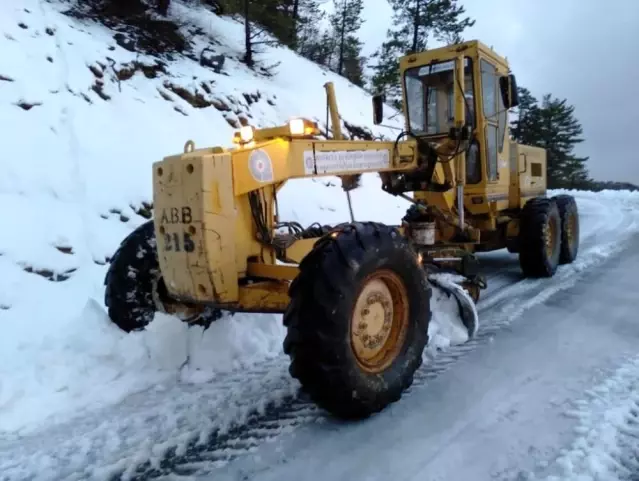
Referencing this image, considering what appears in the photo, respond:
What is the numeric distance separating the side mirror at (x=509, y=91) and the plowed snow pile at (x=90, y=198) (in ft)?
8.99

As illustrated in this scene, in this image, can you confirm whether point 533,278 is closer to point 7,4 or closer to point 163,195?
point 163,195

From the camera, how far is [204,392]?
378 centimetres

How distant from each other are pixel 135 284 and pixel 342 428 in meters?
2.11

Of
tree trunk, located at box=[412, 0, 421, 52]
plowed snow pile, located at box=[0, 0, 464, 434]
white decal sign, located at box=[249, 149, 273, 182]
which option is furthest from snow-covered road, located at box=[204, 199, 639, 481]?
tree trunk, located at box=[412, 0, 421, 52]

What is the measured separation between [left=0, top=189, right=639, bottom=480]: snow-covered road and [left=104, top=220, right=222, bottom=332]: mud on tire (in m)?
0.78

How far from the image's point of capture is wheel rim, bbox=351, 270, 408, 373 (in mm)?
3443

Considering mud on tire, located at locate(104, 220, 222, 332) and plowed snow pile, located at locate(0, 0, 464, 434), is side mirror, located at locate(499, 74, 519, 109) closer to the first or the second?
plowed snow pile, located at locate(0, 0, 464, 434)

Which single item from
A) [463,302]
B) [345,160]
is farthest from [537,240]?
[345,160]

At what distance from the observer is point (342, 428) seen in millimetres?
3281

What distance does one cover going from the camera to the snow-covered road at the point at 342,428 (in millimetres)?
2891

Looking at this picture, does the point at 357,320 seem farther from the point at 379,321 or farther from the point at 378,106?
the point at 378,106

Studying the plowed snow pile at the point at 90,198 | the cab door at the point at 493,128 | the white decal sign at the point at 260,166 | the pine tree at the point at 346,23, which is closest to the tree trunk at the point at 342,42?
the pine tree at the point at 346,23

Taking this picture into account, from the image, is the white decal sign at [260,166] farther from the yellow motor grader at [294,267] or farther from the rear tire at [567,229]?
the rear tire at [567,229]

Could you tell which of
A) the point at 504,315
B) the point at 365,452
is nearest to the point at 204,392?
the point at 365,452
